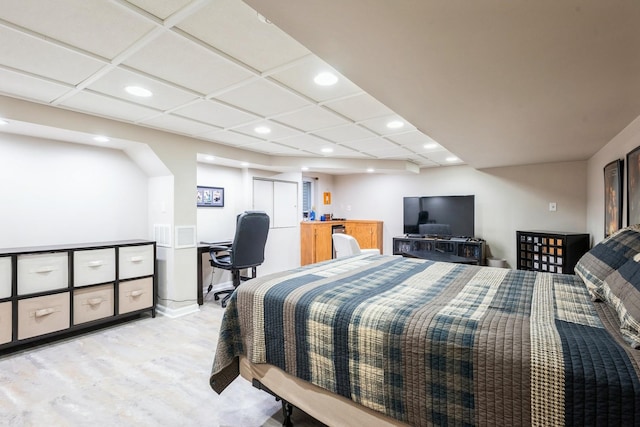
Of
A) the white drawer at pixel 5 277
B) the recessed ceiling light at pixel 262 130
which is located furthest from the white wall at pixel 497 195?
the white drawer at pixel 5 277

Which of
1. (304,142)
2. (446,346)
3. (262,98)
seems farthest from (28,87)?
(446,346)

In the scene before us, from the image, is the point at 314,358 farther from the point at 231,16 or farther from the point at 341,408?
the point at 231,16

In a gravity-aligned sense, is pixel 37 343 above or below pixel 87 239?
below

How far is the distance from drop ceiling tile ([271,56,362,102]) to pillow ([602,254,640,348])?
1873 mm

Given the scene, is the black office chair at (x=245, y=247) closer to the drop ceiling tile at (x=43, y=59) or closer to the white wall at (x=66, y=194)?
the white wall at (x=66, y=194)

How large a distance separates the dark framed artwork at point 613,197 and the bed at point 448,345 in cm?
121

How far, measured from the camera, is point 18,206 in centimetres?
306

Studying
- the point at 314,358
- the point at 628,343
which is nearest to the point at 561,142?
the point at 628,343

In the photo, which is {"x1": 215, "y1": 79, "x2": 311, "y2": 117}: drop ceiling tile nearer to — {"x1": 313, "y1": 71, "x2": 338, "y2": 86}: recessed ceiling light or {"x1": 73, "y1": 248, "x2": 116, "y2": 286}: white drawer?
{"x1": 313, "y1": 71, "x2": 338, "y2": 86}: recessed ceiling light

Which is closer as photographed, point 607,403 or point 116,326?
point 607,403

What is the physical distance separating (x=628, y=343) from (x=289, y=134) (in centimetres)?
330

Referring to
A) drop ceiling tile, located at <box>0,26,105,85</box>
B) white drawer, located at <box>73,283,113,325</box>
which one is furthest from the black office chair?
drop ceiling tile, located at <box>0,26,105,85</box>

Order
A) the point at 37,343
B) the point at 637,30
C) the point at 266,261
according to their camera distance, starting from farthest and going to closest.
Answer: the point at 266,261, the point at 37,343, the point at 637,30

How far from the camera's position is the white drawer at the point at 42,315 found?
274 cm
